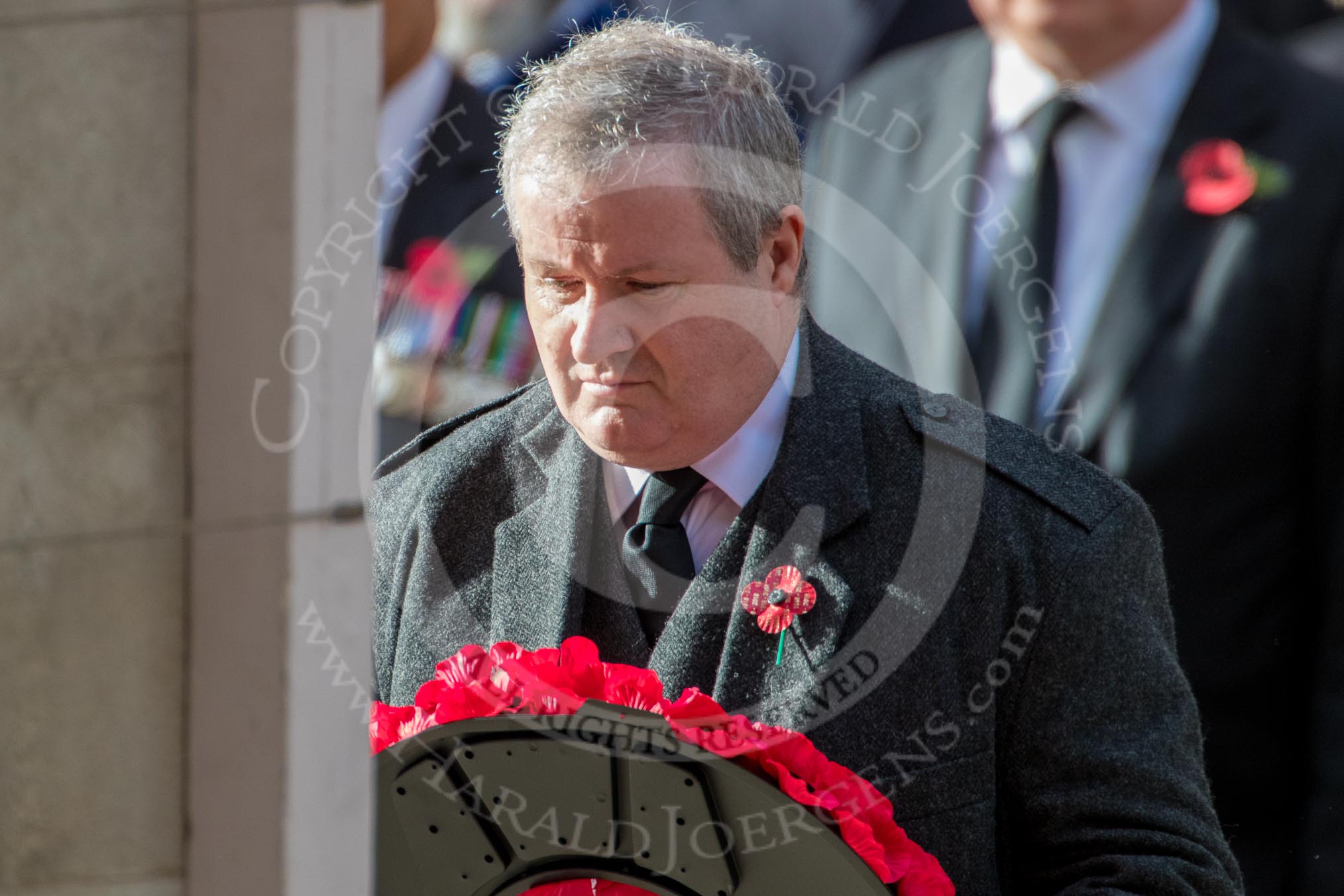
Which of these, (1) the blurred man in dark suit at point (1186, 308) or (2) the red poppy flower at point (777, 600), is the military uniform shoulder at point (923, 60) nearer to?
(1) the blurred man in dark suit at point (1186, 308)

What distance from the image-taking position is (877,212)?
10.2 ft

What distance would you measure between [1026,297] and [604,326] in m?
1.34

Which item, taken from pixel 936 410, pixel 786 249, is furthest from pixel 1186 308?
pixel 786 249

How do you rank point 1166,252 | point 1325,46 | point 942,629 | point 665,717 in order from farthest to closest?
point 1166,252 → point 1325,46 → point 942,629 → point 665,717

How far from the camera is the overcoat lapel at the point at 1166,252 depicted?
112 inches

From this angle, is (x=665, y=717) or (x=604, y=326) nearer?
(x=665, y=717)

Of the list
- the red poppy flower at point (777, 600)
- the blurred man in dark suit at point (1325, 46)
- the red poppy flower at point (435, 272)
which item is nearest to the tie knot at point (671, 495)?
the red poppy flower at point (777, 600)

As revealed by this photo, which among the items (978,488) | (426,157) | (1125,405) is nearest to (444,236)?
(426,157)

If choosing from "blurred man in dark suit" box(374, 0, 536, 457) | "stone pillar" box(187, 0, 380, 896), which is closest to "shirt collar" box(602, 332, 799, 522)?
"stone pillar" box(187, 0, 380, 896)

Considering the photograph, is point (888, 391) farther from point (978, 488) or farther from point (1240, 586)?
point (1240, 586)

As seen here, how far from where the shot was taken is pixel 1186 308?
2848mm

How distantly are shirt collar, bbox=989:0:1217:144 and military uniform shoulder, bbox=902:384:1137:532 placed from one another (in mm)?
1070

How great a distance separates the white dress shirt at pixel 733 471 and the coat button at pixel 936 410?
0.18 meters

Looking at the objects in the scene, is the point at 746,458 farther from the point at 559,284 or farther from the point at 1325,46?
the point at 1325,46
